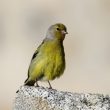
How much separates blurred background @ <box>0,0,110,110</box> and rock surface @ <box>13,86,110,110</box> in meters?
11.2

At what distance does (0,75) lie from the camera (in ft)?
55.3

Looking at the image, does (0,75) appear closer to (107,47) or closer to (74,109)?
(107,47)

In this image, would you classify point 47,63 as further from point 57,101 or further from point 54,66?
point 57,101

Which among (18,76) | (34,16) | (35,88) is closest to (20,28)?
(34,16)

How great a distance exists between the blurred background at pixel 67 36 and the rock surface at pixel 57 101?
1121 centimetres

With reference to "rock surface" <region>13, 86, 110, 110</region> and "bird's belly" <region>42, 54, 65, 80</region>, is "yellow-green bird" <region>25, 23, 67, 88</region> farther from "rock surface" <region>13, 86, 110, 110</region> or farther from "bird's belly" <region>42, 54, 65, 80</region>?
"rock surface" <region>13, 86, 110, 110</region>

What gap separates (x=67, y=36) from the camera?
1797cm

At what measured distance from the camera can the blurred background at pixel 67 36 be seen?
17.0m

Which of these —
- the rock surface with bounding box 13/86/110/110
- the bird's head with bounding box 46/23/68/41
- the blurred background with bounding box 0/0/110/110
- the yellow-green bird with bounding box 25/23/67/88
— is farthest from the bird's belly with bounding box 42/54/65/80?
the blurred background with bounding box 0/0/110/110

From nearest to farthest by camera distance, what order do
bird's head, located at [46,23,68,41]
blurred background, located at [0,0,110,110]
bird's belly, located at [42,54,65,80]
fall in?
bird's belly, located at [42,54,65,80]
bird's head, located at [46,23,68,41]
blurred background, located at [0,0,110,110]

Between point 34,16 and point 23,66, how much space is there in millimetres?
1918

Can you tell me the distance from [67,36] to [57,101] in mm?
12969

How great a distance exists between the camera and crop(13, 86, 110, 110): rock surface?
16.3ft

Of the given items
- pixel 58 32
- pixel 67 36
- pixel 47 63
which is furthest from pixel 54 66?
pixel 67 36
